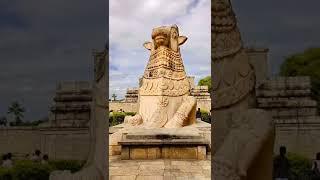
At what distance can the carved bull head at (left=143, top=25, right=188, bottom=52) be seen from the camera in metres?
5.56

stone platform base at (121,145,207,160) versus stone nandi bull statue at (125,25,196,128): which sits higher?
stone nandi bull statue at (125,25,196,128)

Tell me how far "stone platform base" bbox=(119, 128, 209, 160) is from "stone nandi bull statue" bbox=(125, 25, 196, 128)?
1.75 ft

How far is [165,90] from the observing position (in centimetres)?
576

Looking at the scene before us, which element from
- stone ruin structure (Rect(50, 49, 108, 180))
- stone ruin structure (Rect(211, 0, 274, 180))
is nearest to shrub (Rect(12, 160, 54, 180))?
Result: stone ruin structure (Rect(50, 49, 108, 180))

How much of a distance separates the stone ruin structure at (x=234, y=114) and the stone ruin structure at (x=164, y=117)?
183 centimetres

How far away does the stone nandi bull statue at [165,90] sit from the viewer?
563cm

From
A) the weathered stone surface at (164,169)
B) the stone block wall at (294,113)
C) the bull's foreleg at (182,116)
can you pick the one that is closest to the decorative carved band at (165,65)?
the bull's foreleg at (182,116)

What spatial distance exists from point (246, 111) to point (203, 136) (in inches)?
85.8

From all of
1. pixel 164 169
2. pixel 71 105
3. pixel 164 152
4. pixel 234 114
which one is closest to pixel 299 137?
pixel 71 105

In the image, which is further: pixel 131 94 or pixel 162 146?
pixel 131 94

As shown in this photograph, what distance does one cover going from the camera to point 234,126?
2.89 meters

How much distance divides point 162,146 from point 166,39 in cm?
144

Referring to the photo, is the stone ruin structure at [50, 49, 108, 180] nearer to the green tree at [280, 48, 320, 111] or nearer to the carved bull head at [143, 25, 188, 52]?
the carved bull head at [143, 25, 188, 52]

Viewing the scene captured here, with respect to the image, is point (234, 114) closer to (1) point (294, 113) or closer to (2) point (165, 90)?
(2) point (165, 90)
